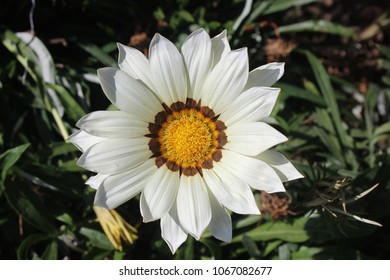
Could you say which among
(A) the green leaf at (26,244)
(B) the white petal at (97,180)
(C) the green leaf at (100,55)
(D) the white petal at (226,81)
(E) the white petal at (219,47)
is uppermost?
(C) the green leaf at (100,55)

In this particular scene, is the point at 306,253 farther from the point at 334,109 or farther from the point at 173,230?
the point at 173,230

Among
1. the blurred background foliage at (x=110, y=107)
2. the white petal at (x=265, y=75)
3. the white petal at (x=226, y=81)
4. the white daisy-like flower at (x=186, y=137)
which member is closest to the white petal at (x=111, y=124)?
the white daisy-like flower at (x=186, y=137)

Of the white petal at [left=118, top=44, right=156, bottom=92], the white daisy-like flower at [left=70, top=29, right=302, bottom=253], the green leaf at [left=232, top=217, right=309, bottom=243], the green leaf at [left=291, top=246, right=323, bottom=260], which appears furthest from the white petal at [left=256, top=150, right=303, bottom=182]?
the green leaf at [left=291, top=246, right=323, bottom=260]

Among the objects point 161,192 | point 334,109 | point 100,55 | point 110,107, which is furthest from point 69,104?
point 334,109

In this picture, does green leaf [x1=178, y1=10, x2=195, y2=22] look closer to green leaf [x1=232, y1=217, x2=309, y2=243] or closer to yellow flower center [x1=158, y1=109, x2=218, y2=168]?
yellow flower center [x1=158, y1=109, x2=218, y2=168]

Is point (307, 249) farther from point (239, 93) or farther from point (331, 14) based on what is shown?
point (331, 14)

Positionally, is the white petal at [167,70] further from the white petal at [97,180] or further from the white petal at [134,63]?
the white petal at [97,180]
